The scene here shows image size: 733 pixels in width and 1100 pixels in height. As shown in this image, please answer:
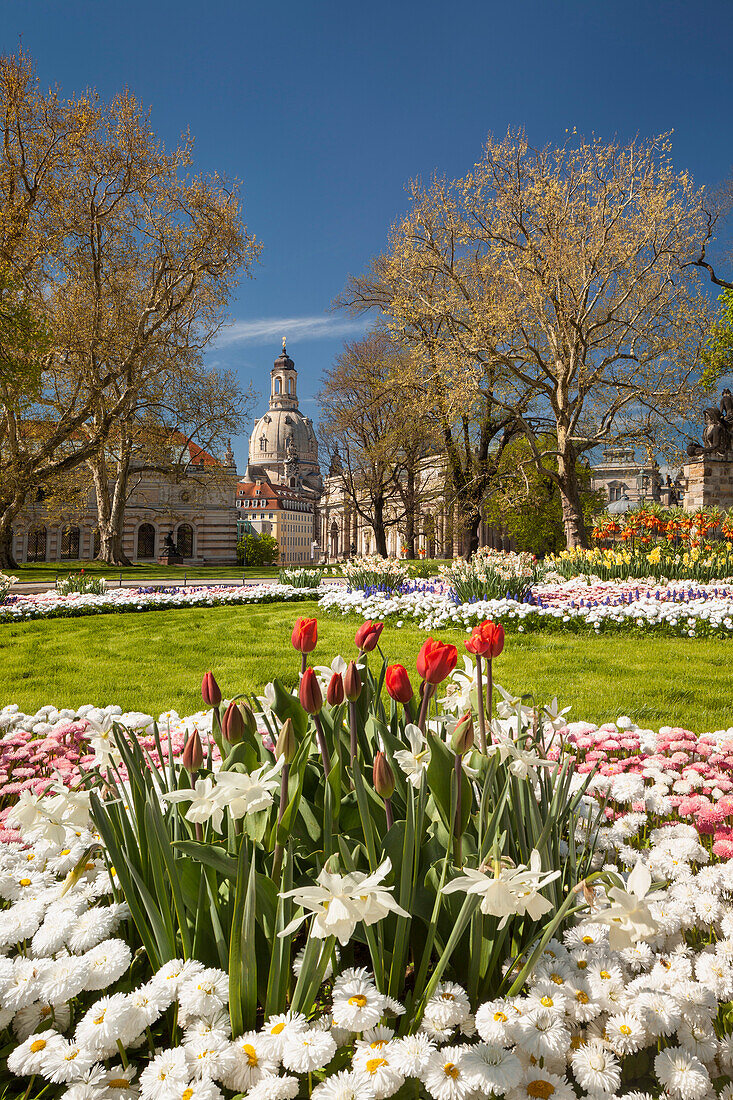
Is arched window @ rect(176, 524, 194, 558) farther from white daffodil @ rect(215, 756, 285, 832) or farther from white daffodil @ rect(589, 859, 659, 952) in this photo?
white daffodil @ rect(589, 859, 659, 952)

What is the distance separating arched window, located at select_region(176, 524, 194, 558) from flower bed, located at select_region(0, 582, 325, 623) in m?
35.7

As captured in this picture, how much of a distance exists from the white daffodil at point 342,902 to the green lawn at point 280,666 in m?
Answer: 3.90

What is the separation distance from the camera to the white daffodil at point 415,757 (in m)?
1.61

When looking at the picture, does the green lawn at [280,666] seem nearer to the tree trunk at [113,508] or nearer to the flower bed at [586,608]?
the flower bed at [586,608]

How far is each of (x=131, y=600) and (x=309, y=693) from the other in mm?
12630

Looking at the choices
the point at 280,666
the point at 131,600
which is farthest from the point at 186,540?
the point at 280,666

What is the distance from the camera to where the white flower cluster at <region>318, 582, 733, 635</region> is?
8.52 meters

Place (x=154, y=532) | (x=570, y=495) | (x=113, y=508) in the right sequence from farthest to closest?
(x=154, y=532), (x=113, y=508), (x=570, y=495)

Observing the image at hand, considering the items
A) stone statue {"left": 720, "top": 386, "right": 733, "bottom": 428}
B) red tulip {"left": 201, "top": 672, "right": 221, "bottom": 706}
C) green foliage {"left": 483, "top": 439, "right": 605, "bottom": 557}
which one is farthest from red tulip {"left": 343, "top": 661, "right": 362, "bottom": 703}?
green foliage {"left": 483, "top": 439, "right": 605, "bottom": 557}

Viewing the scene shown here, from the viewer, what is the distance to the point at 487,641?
1.74 m

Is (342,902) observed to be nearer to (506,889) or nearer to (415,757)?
(506,889)

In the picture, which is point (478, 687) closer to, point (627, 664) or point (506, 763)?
point (506, 763)

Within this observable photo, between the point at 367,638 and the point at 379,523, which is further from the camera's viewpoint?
the point at 379,523

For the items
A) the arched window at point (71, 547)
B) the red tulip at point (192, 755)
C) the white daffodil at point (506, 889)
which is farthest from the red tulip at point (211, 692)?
the arched window at point (71, 547)
